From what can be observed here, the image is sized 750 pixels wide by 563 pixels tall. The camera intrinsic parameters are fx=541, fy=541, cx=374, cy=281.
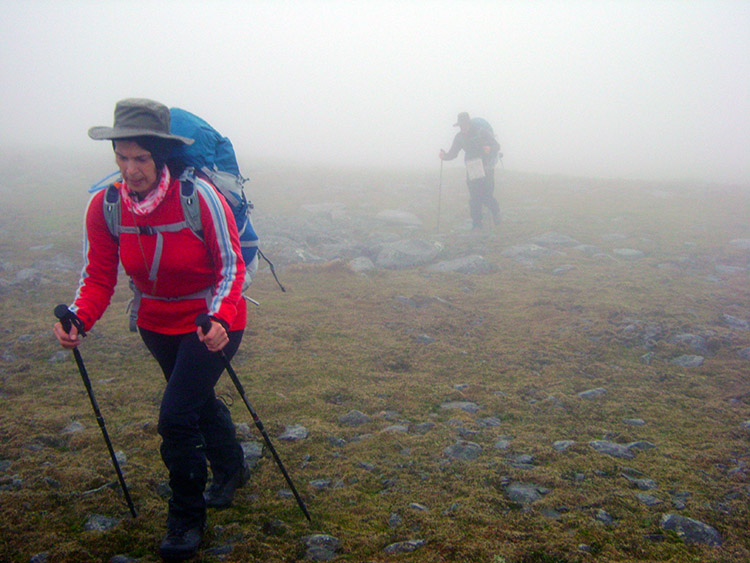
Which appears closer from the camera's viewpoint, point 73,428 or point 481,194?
point 73,428

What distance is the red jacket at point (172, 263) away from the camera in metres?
3.58

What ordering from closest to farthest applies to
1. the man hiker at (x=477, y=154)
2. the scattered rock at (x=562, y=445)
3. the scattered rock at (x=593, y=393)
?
1. the scattered rock at (x=562, y=445)
2. the scattered rock at (x=593, y=393)
3. the man hiker at (x=477, y=154)

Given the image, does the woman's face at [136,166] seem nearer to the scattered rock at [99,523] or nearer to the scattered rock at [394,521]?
the scattered rock at [99,523]

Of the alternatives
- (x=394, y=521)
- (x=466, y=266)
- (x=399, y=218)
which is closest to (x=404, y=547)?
(x=394, y=521)

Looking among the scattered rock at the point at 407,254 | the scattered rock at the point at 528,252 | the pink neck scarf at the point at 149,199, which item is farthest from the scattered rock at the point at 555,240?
→ the pink neck scarf at the point at 149,199

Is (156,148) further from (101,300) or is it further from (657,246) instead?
(657,246)

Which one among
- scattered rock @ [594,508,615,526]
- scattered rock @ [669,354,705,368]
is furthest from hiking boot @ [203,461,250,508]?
scattered rock @ [669,354,705,368]

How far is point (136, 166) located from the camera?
3500 mm

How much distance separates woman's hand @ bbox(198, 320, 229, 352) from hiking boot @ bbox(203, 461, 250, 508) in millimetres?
1450

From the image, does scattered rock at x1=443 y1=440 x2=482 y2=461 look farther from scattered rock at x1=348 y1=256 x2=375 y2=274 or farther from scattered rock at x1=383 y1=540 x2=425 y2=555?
scattered rock at x1=348 y1=256 x2=375 y2=274

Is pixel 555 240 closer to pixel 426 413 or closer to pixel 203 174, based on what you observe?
pixel 426 413

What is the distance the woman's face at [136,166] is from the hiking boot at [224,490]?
2352mm

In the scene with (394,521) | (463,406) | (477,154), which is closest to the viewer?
(394,521)

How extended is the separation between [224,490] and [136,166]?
2.56 meters
